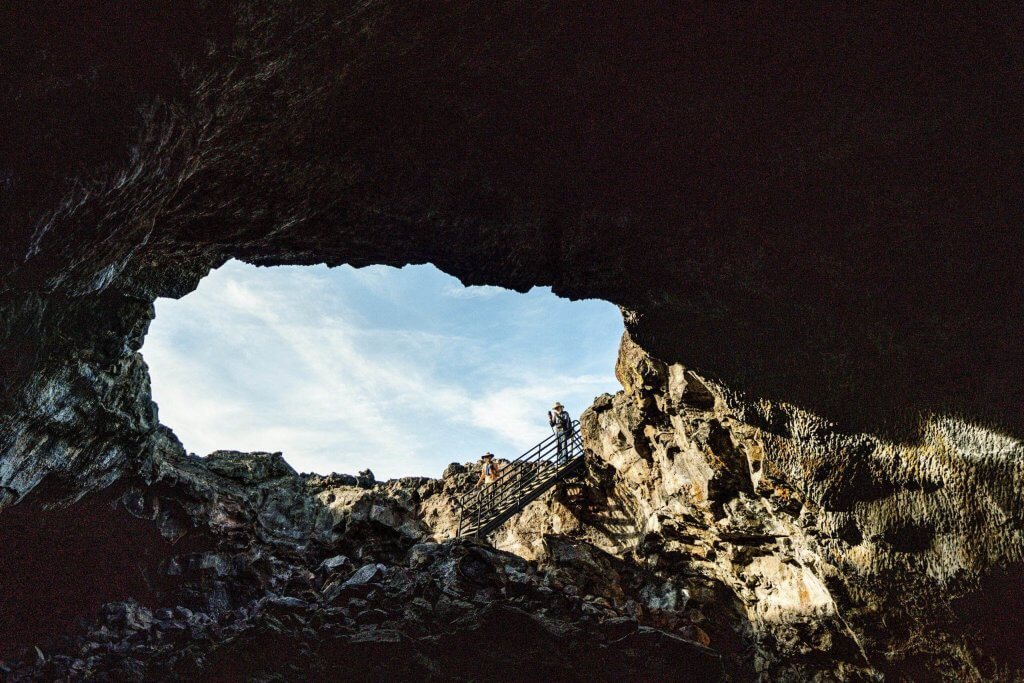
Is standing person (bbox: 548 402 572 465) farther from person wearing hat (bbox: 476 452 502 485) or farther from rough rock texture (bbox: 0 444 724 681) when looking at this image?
rough rock texture (bbox: 0 444 724 681)

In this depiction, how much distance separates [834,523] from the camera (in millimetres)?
8328

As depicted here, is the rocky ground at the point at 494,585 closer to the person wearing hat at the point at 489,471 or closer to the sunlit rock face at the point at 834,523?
the sunlit rock face at the point at 834,523

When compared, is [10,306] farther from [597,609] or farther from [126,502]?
[597,609]

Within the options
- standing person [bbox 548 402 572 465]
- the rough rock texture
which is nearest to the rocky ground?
the rough rock texture

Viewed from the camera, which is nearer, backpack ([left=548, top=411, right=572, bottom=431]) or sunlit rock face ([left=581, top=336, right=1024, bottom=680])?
sunlit rock face ([left=581, top=336, right=1024, bottom=680])

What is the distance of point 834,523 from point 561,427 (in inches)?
293

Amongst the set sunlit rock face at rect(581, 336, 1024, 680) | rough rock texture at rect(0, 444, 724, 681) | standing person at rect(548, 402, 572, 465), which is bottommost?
rough rock texture at rect(0, 444, 724, 681)

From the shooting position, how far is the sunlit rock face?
298 inches

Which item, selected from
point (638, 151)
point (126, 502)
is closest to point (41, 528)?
point (126, 502)

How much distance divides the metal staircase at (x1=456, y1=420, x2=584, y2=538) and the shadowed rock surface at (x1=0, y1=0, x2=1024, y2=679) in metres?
2.12

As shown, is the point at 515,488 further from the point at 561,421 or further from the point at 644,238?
the point at 644,238

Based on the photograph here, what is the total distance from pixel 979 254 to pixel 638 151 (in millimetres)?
3969

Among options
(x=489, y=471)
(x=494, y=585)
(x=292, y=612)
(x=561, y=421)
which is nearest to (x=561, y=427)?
(x=561, y=421)

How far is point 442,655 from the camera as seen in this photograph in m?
11.0
